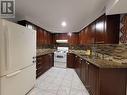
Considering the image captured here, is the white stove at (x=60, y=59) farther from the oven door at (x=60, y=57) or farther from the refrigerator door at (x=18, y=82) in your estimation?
the refrigerator door at (x=18, y=82)

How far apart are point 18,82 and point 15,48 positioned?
698 mm

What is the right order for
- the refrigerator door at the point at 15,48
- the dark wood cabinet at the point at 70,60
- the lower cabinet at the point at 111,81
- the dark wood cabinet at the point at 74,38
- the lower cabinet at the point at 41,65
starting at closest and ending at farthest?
the refrigerator door at the point at 15,48 → the lower cabinet at the point at 111,81 → the lower cabinet at the point at 41,65 → the dark wood cabinet at the point at 70,60 → the dark wood cabinet at the point at 74,38

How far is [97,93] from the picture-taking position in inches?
83.7

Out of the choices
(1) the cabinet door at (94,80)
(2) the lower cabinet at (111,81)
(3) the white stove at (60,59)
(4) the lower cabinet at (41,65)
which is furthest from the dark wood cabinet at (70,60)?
(2) the lower cabinet at (111,81)

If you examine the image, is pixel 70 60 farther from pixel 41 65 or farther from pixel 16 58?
pixel 16 58

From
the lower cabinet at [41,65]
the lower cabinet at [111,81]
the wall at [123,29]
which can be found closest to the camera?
the lower cabinet at [111,81]

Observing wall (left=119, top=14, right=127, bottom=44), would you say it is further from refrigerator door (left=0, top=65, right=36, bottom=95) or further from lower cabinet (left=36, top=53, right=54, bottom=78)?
lower cabinet (left=36, top=53, right=54, bottom=78)

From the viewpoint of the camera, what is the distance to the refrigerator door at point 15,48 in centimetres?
186

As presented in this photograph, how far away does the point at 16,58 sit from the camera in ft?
7.25

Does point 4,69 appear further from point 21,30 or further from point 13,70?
point 21,30

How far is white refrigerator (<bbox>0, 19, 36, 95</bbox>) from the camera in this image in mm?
1863

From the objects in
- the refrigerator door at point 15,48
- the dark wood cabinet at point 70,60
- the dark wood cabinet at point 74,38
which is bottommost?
the dark wood cabinet at point 70,60

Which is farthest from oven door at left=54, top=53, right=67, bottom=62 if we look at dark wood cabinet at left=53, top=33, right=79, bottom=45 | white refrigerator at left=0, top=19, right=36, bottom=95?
white refrigerator at left=0, top=19, right=36, bottom=95

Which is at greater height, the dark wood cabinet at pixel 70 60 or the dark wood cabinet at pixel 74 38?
the dark wood cabinet at pixel 74 38
